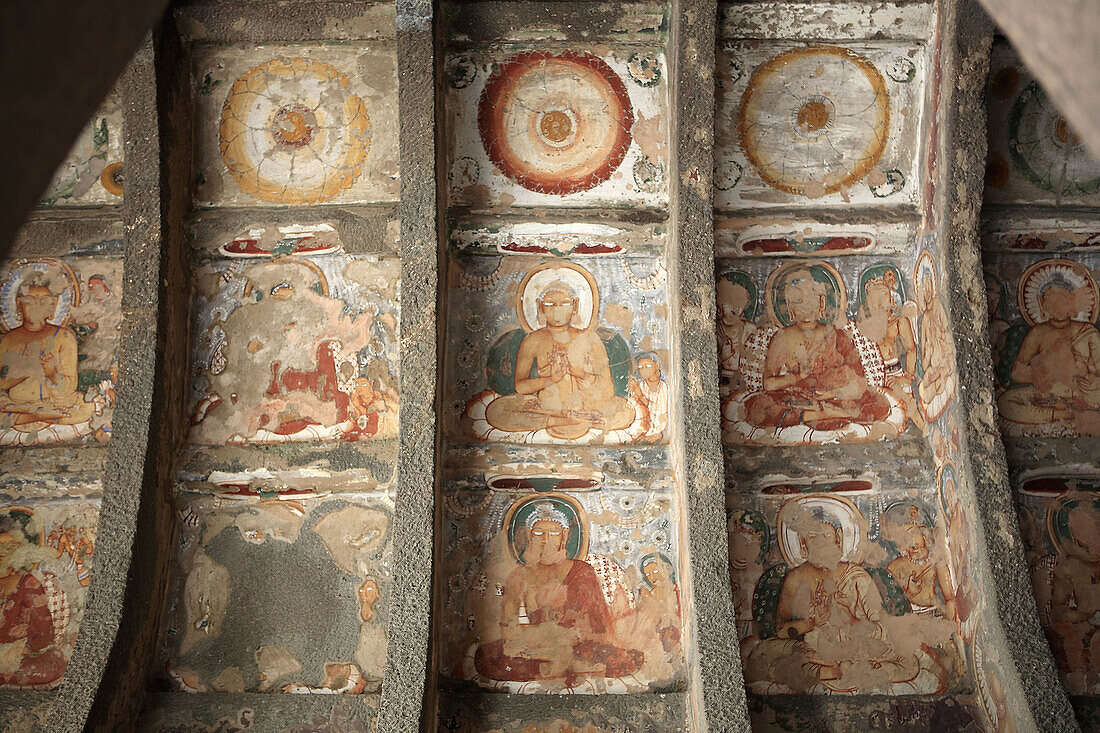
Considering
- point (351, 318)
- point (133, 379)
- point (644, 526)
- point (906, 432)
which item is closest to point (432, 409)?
point (351, 318)

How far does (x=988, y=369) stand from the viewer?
4.29m

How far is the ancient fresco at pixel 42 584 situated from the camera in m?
4.41

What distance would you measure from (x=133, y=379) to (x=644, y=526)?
3126 millimetres

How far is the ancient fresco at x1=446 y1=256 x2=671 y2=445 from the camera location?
4594 mm

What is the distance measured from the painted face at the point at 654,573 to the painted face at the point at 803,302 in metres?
1.75

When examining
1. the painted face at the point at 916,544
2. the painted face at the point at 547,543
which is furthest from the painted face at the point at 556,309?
the painted face at the point at 916,544

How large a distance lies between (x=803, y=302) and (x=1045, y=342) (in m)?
1.48

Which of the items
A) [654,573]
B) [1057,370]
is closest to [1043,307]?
[1057,370]

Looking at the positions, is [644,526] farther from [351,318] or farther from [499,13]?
[499,13]

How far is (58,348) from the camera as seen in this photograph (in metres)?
4.75

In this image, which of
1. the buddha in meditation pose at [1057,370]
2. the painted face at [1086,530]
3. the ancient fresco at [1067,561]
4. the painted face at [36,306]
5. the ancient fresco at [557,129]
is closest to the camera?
the ancient fresco at [1067,561]

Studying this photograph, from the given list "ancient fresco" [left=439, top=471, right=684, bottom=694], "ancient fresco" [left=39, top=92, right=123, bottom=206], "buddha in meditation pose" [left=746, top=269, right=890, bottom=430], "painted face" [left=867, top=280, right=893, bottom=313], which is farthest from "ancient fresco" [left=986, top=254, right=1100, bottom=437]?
"ancient fresco" [left=39, top=92, right=123, bottom=206]

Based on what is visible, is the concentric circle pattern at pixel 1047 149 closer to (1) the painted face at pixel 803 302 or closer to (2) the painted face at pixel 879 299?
(2) the painted face at pixel 879 299

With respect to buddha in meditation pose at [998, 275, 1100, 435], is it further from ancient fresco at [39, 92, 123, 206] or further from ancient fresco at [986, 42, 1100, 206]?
ancient fresco at [39, 92, 123, 206]
